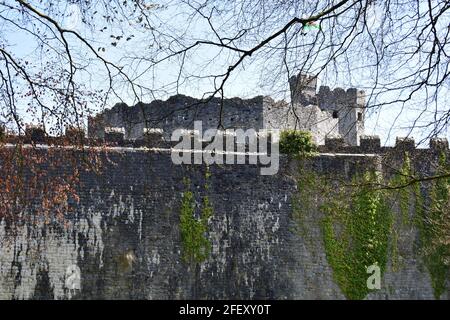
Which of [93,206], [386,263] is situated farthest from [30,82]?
[386,263]

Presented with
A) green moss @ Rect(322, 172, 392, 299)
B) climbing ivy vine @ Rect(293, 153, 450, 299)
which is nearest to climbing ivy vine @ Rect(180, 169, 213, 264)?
climbing ivy vine @ Rect(293, 153, 450, 299)

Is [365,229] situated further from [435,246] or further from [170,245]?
[170,245]

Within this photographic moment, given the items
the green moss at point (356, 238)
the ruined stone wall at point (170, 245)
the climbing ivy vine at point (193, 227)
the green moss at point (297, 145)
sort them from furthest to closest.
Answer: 1. the green moss at point (297, 145)
2. the green moss at point (356, 238)
3. the climbing ivy vine at point (193, 227)
4. the ruined stone wall at point (170, 245)

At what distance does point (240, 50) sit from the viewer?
734 centimetres

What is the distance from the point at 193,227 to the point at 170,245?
60cm

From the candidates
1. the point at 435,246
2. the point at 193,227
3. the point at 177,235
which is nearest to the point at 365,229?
the point at 435,246

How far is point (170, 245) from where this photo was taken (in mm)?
15766

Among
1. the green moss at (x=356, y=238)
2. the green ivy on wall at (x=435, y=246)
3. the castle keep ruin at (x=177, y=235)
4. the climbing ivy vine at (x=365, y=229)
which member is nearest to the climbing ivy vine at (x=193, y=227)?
the castle keep ruin at (x=177, y=235)

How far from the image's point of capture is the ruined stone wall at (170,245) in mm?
15359

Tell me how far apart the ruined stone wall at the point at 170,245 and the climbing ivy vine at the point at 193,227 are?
4.0 inches

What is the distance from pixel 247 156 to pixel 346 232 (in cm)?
260

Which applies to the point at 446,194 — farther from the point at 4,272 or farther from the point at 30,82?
the point at 30,82

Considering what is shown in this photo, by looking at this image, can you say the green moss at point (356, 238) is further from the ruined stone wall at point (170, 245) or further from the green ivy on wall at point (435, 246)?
the green ivy on wall at point (435, 246)

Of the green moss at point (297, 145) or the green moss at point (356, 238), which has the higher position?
the green moss at point (297, 145)
